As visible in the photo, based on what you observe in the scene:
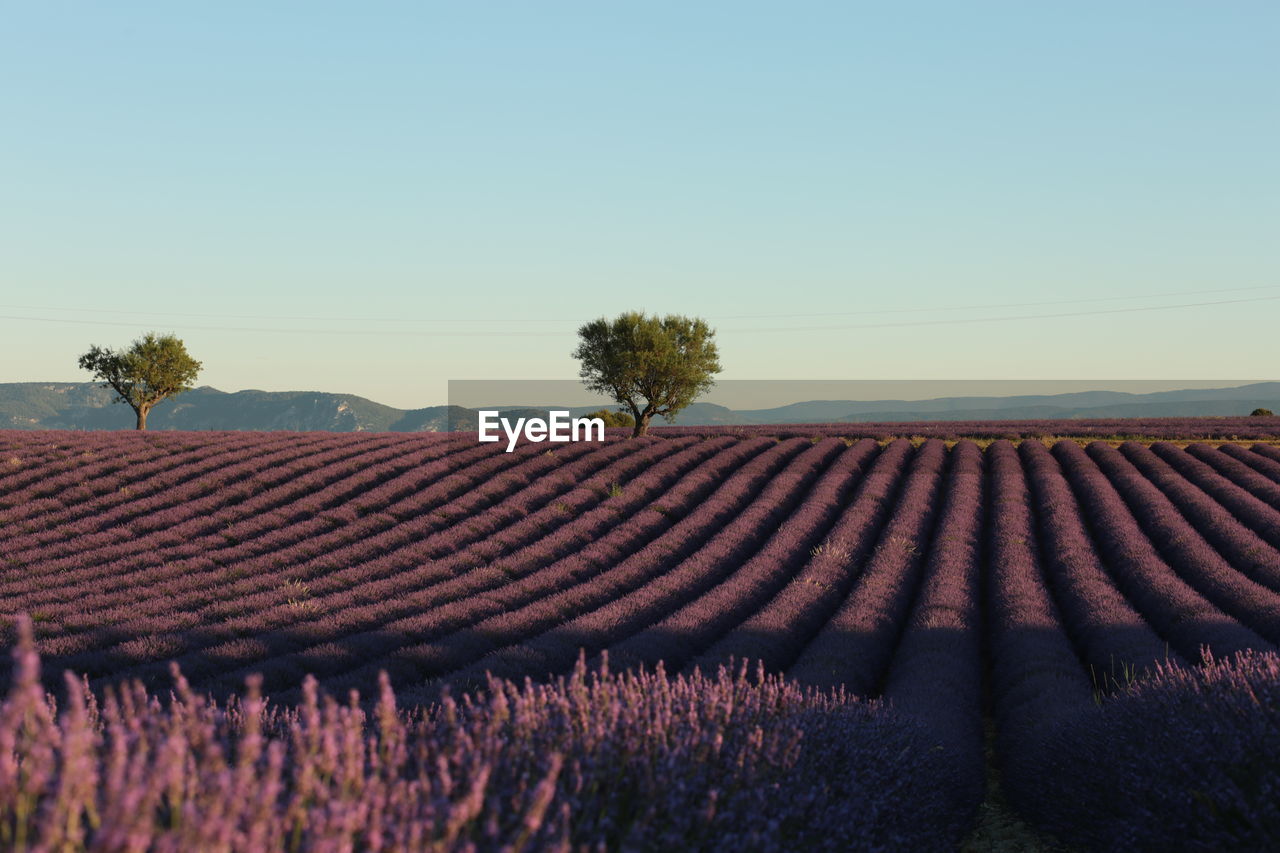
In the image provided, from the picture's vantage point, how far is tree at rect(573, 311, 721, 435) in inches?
1495

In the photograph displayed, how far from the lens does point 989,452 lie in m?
28.1

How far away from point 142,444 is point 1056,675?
25.3m

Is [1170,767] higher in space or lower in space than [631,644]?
higher

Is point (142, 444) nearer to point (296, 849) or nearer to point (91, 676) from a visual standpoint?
point (91, 676)

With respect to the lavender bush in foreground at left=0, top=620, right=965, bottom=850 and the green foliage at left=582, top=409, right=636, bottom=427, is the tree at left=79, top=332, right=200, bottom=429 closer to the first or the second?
the green foliage at left=582, top=409, right=636, bottom=427

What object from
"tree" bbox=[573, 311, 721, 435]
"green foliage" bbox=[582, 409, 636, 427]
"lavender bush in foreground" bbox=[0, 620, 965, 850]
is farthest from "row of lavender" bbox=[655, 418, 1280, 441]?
"lavender bush in foreground" bbox=[0, 620, 965, 850]

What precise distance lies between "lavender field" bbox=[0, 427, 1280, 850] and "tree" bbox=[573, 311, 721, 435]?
10910 mm

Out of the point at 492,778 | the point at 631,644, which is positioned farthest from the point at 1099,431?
the point at 492,778

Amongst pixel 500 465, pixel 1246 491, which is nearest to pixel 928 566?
pixel 1246 491

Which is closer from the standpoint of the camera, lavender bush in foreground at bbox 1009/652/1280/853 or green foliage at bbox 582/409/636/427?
lavender bush in foreground at bbox 1009/652/1280/853

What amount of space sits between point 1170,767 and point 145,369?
5230cm

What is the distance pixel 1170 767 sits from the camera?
5.21m

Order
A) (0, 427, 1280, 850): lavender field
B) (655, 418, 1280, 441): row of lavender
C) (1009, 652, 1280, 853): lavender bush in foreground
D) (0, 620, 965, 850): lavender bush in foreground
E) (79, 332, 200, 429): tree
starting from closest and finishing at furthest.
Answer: (0, 620, 965, 850): lavender bush in foreground < (0, 427, 1280, 850): lavender field < (1009, 652, 1280, 853): lavender bush in foreground < (655, 418, 1280, 441): row of lavender < (79, 332, 200, 429): tree

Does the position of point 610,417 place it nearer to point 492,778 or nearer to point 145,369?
point 145,369
